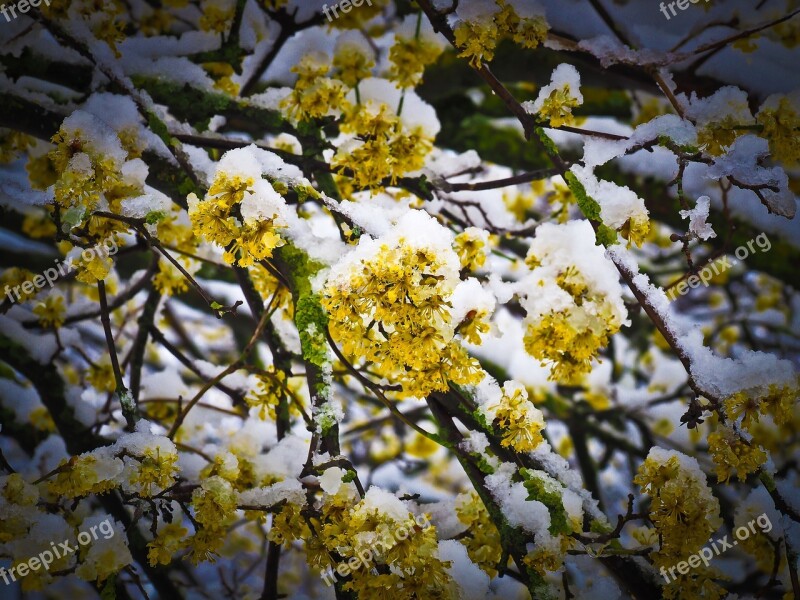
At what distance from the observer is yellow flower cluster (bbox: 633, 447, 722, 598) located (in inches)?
53.9

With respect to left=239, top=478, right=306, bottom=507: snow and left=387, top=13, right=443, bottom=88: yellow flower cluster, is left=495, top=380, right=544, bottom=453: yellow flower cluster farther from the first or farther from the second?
left=387, top=13, right=443, bottom=88: yellow flower cluster

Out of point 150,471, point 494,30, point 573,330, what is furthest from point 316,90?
point 150,471

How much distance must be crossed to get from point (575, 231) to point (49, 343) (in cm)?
225

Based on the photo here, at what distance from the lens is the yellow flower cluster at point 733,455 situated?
1321 millimetres

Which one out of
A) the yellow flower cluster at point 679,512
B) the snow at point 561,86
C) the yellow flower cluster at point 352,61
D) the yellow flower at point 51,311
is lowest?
the yellow flower cluster at point 679,512

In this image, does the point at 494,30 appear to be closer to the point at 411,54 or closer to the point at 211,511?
the point at 411,54

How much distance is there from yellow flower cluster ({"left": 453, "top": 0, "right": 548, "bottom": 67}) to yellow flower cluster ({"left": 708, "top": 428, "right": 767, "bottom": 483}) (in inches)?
42.7

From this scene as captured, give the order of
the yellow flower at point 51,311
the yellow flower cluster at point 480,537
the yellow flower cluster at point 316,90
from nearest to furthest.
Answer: the yellow flower cluster at point 480,537 → the yellow flower cluster at point 316,90 → the yellow flower at point 51,311

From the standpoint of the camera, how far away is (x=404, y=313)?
115 cm

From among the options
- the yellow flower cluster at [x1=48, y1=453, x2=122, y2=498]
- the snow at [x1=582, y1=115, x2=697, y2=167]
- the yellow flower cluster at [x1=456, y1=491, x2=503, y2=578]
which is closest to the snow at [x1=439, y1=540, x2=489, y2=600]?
the yellow flower cluster at [x1=456, y1=491, x2=503, y2=578]

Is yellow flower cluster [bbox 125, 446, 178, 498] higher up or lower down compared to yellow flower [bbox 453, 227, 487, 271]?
lower down

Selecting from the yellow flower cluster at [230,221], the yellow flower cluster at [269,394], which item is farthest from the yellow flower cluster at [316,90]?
the yellow flower cluster at [269,394]

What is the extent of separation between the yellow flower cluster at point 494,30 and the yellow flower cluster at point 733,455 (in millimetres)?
1085

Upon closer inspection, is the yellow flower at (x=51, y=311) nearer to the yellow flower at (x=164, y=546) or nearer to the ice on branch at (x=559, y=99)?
the yellow flower at (x=164, y=546)
